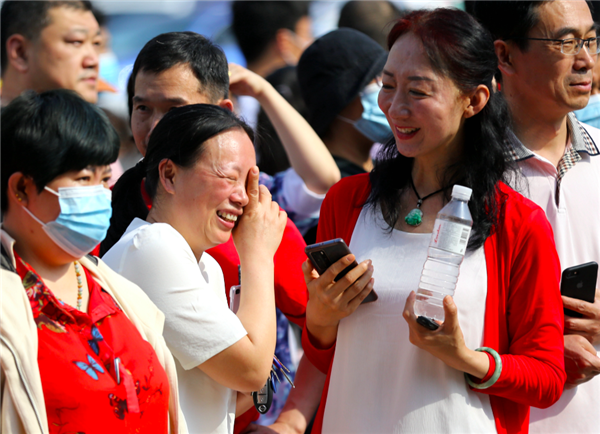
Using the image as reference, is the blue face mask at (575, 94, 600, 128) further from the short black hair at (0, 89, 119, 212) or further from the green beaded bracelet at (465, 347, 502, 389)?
the short black hair at (0, 89, 119, 212)

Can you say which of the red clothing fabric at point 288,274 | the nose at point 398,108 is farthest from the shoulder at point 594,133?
→ the red clothing fabric at point 288,274

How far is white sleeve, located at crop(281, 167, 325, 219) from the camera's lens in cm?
335

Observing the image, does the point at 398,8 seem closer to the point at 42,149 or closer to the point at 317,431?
the point at 317,431

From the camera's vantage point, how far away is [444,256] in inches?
80.9

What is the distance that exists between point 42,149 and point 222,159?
0.69 m

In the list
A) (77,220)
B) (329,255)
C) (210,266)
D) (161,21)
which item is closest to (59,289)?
(77,220)

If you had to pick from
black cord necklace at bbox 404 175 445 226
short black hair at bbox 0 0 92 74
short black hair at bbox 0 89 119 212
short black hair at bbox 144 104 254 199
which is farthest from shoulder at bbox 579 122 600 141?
short black hair at bbox 0 0 92 74

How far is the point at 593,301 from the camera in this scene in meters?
2.45

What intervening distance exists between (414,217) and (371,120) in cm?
147

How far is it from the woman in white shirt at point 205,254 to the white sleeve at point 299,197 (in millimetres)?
971

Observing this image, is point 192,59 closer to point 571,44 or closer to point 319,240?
point 319,240

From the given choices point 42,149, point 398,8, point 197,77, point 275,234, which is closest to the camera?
point 42,149

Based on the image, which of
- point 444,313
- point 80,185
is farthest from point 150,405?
point 444,313

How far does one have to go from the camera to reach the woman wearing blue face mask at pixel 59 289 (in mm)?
1492
